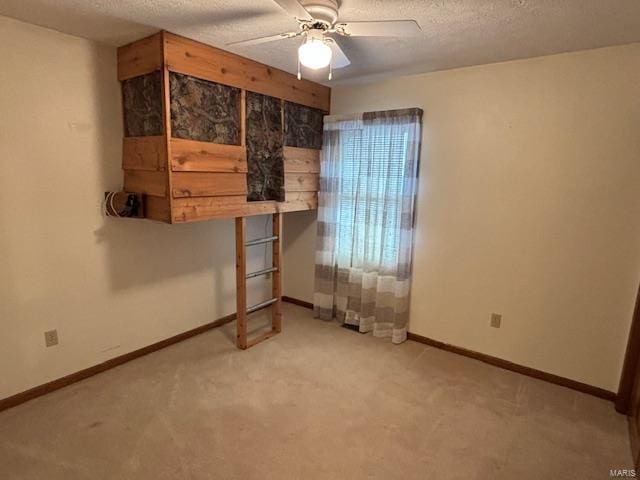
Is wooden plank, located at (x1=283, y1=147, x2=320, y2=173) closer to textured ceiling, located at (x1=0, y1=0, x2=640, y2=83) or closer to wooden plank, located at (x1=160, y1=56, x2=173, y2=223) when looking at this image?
textured ceiling, located at (x1=0, y1=0, x2=640, y2=83)

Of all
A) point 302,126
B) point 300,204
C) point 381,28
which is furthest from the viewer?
point 300,204

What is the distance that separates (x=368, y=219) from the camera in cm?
326

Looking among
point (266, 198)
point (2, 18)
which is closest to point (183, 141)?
point (266, 198)

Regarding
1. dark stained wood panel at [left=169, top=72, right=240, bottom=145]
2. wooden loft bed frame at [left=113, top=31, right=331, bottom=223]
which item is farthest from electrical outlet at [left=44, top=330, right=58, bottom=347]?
dark stained wood panel at [left=169, top=72, right=240, bottom=145]

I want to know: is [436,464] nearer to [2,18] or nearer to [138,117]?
[138,117]

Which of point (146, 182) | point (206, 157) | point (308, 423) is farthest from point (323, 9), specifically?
point (308, 423)

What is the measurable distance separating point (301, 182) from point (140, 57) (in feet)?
4.92

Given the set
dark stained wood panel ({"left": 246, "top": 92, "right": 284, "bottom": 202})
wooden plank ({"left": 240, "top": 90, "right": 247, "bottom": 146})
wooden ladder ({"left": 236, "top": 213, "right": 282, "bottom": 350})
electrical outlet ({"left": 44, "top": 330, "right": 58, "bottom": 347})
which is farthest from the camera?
wooden ladder ({"left": 236, "top": 213, "right": 282, "bottom": 350})

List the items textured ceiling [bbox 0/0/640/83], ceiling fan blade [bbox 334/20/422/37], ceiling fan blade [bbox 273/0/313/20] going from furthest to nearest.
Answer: textured ceiling [bbox 0/0/640/83]
ceiling fan blade [bbox 334/20/422/37]
ceiling fan blade [bbox 273/0/313/20]

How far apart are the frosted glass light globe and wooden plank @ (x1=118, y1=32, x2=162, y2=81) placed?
3.31 feet

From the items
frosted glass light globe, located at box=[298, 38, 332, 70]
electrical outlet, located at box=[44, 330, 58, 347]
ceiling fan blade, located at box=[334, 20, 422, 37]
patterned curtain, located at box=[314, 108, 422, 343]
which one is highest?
ceiling fan blade, located at box=[334, 20, 422, 37]

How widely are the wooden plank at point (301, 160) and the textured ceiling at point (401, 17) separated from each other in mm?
796

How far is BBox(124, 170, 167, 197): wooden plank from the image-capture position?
7.59ft

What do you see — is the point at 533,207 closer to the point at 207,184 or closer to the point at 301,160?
the point at 301,160
